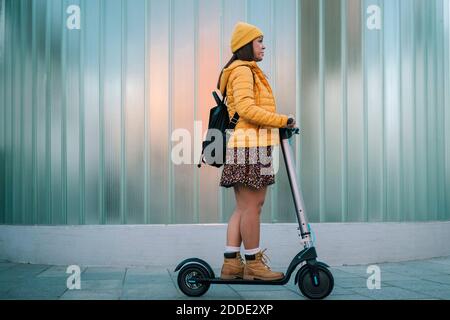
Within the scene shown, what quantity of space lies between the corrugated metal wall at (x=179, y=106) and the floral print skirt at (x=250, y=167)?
1688mm

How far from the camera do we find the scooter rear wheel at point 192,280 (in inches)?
163

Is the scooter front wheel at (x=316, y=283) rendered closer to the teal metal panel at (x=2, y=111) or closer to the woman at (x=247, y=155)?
→ the woman at (x=247, y=155)

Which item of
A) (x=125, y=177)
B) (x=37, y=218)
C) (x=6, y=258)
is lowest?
(x=6, y=258)

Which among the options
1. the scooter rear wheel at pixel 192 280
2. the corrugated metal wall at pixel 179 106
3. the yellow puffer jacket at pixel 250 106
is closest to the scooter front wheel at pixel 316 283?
the scooter rear wheel at pixel 192 280

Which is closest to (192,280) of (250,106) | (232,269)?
(232,269)

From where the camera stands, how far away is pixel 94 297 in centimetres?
427

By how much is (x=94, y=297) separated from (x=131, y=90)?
2.31 meters

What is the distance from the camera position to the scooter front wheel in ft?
13.1

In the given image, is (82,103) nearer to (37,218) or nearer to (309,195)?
(37,218)

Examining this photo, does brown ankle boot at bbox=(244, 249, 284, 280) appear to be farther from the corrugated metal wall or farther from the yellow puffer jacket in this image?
the corrugated metal wall

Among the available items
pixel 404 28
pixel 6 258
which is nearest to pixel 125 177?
pixel 6 258

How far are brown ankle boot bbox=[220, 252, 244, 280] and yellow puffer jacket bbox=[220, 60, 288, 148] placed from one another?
2.58ft

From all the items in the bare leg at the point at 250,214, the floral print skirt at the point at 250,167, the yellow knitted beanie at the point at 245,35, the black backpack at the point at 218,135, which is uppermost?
the yellow knitted beanie at the point at 245,35

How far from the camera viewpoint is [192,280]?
4160mm
